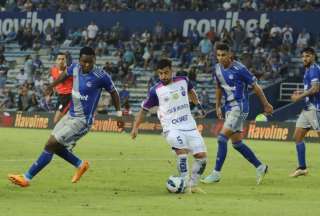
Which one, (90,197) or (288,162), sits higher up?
(90,197)

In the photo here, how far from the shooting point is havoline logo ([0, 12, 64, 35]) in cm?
4996

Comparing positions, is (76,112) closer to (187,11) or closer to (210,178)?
(210,178)

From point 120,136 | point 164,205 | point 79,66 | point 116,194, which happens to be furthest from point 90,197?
point 120,136

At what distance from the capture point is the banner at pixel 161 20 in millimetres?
41406

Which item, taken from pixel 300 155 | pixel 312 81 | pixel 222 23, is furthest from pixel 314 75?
pixel 222 23

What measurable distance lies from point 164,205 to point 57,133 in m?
3.31

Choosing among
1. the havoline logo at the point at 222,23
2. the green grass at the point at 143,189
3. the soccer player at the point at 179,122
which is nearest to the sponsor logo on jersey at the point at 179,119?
the soccer player at the point at 179,122

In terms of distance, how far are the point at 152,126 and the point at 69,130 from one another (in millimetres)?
21733

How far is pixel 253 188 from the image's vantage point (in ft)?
51.8

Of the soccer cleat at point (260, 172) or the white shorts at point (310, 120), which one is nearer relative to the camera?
the soccer cleat at point (260, 172)

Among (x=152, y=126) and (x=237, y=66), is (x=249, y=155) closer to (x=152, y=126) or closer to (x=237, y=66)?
(x=237, y=66)

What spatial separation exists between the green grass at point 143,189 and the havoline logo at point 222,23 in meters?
17.3

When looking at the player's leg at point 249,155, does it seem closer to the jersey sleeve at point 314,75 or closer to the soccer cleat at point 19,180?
the jersey sleeve at point 314,75

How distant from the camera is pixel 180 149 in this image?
1474cm
